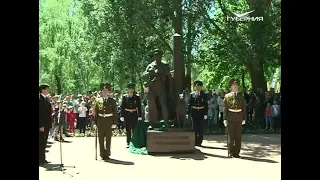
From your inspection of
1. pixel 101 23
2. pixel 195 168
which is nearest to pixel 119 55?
pixel 101 23

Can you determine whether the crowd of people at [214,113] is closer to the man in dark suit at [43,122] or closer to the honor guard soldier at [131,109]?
the honor guard soldier at [131,109]

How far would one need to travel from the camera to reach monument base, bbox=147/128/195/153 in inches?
500

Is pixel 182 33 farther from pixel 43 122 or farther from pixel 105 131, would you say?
pixel 43 122

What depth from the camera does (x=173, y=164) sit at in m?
10.9

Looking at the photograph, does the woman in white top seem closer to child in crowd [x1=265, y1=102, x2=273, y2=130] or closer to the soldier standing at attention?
child in crowd [x1=265, y1=102, x2=273, y2=130]

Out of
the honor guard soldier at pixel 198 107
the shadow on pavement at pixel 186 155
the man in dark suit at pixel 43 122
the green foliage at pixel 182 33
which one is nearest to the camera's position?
the man in dark suit at pixel 43 122

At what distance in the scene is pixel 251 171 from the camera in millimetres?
9852

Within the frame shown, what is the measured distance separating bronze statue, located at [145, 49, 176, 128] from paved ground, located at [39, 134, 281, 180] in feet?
4.47

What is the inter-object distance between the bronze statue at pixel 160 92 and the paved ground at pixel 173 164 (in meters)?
1.36

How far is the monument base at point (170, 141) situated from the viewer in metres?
12.7

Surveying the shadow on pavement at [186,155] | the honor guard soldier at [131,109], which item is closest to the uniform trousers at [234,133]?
the shadow on pavement at [186,155]

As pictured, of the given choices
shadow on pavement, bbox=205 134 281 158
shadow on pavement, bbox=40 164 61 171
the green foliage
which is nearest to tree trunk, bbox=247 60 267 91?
the green foliage
